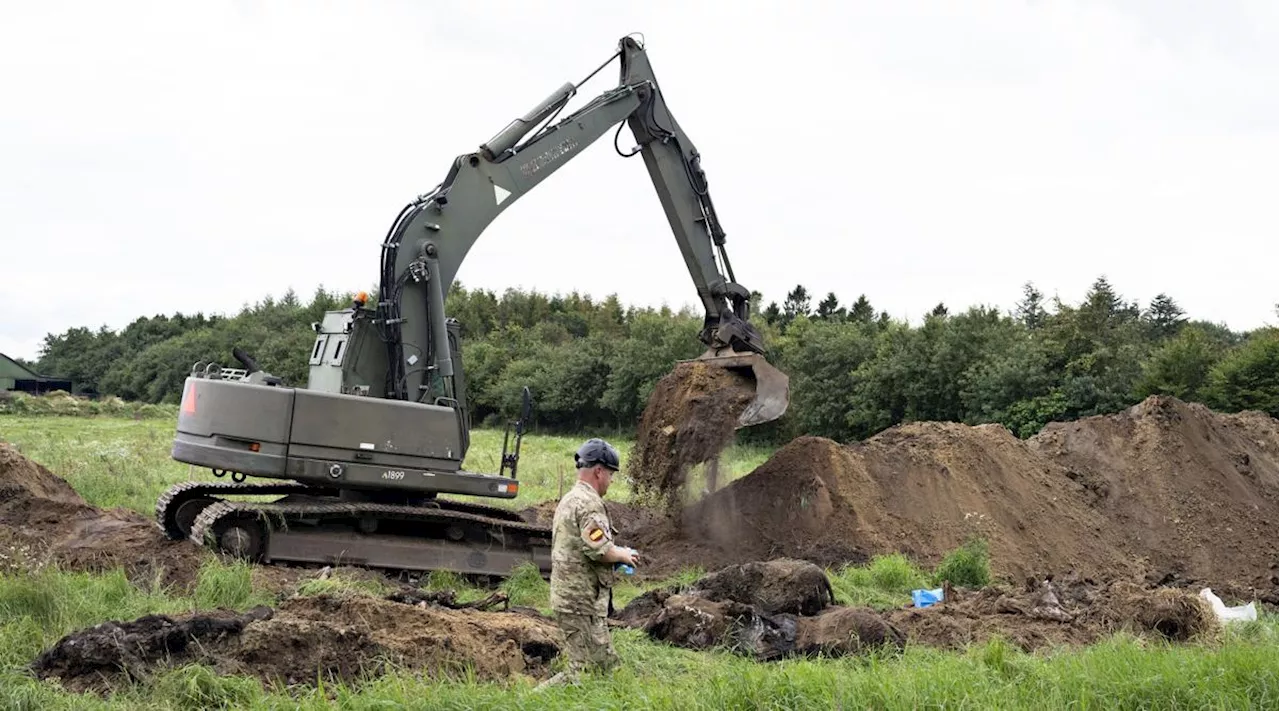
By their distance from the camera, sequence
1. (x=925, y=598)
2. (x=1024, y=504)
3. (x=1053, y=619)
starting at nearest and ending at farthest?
(x=1053, y=619) < (x=925, y=598) < (x=1024, y=504)

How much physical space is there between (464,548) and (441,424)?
1.31m

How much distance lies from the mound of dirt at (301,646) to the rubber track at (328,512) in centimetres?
308

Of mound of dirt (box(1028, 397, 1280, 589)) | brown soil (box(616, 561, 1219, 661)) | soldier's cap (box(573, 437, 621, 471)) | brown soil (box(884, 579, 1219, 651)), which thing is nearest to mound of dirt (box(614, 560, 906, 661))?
brown soil (box(616, 561, 1219, 661))

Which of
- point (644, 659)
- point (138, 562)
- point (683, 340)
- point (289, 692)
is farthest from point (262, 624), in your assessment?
point (683, 340)

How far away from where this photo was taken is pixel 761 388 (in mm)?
12820

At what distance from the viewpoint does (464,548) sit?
1116cm

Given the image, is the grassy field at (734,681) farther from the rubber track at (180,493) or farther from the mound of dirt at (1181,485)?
the mound of dirt at (1181,485)

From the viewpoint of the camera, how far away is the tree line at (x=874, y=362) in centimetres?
2781

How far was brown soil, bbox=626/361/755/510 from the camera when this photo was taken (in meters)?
13.1

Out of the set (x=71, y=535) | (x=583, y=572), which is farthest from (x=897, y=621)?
(x=71, y=535)

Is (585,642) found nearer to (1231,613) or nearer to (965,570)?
(1231,613)

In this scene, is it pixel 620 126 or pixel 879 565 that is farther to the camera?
pixel 620 126

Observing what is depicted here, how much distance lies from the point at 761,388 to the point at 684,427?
3.65 ft

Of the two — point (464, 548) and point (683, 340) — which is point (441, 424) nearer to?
point (464, 548)
